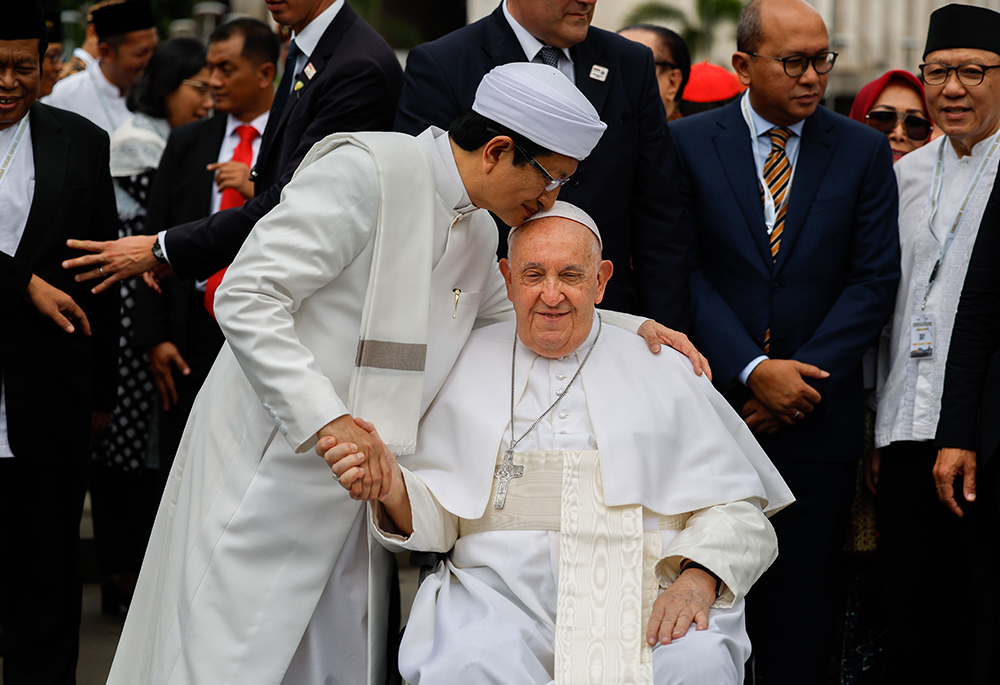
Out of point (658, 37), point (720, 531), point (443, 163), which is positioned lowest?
point (720, 531)

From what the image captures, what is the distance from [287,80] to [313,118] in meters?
0.35

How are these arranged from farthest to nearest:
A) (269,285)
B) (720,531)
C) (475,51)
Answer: (475,51), (720,531), (269,285)

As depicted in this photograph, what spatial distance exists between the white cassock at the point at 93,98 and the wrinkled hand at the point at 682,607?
5.05 m

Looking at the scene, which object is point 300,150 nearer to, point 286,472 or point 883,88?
point 286,472

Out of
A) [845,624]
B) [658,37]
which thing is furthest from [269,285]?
[658,37]

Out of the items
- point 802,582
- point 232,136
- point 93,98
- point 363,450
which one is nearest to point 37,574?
point 363,450

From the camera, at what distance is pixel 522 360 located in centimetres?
379

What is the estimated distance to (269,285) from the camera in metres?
3.17

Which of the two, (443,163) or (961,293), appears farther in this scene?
(961,293)

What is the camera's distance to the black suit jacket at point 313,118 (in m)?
4.17

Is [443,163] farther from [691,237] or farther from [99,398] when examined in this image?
[99,398]

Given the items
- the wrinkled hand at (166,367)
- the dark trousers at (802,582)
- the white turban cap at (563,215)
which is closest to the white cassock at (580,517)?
the white turban cap at (563,215)

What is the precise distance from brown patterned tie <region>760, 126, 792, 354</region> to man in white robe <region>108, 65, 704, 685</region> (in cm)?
123

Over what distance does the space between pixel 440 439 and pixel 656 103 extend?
1.62 metres
